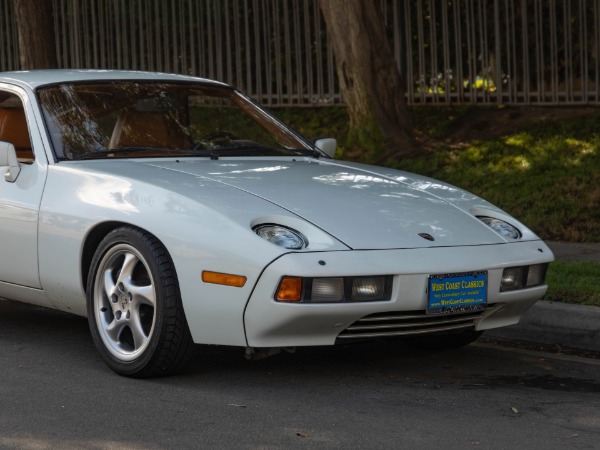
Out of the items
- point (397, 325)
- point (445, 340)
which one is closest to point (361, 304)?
point (397, 325)

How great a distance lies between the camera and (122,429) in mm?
4664

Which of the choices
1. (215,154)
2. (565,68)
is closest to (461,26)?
(565,68)

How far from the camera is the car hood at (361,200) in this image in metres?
5.36

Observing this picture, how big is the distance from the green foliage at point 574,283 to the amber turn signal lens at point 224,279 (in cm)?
244

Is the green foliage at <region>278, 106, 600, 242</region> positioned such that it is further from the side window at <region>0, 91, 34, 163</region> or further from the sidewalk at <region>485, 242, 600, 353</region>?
the side window at <region>0, 91, 34, 163</region>

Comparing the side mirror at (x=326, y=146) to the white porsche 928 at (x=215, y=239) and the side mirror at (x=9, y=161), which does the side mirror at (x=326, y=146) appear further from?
the side mirror at (x=9, y=161)

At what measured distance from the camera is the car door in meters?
6.05

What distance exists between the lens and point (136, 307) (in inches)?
218

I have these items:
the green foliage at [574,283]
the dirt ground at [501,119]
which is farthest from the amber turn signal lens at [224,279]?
the dirt ground at [501,119]

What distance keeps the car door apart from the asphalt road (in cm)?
44

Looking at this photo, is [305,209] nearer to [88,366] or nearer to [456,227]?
[456,227]

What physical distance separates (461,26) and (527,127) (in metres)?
2.09

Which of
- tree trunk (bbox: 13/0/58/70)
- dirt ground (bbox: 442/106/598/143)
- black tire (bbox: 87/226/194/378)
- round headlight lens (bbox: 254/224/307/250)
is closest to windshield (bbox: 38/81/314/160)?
black tire (bbox: 87/226/194/378)

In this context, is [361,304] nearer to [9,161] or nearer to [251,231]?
[251,231]
